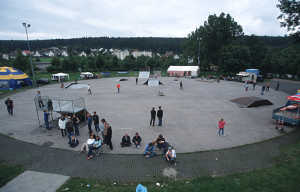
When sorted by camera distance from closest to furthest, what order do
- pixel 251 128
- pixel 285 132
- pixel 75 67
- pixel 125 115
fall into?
1. pixel 285 132
2. pixel 251 128
3. pixel 125 115
4. pixel 75 67

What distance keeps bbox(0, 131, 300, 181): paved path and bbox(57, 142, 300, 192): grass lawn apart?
1.34 feet

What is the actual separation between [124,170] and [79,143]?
13.4 feet

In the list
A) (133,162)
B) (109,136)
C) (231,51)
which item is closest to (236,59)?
(231,51)

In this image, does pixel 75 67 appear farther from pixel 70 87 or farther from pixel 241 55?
pixel 241 55

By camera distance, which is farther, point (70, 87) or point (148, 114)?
point (70, 87)

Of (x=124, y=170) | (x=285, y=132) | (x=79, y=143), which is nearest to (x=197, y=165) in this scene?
(x=124, y=170)

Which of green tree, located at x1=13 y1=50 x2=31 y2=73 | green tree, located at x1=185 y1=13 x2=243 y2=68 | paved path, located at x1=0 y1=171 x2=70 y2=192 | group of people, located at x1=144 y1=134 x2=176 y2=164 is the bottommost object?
paved path, located at x1=0 y1=171 x2=70 y2=192

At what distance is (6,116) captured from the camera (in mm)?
15875

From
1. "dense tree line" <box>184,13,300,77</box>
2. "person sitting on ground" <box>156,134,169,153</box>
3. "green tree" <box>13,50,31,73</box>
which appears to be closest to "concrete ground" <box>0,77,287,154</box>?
"person sitting on ground" <box>156,134,169,153</box>

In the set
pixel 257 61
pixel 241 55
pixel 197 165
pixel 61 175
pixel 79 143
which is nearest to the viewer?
pixel 61 175

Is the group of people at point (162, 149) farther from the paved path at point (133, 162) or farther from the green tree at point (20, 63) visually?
the green tree at point (20, 63)

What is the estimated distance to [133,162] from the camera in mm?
8305

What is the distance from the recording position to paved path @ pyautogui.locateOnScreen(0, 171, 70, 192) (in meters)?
6.49

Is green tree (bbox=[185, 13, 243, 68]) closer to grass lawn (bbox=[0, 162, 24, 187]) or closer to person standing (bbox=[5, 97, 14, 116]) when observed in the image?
person standing (bbox=[5, 97, 14, 116])
